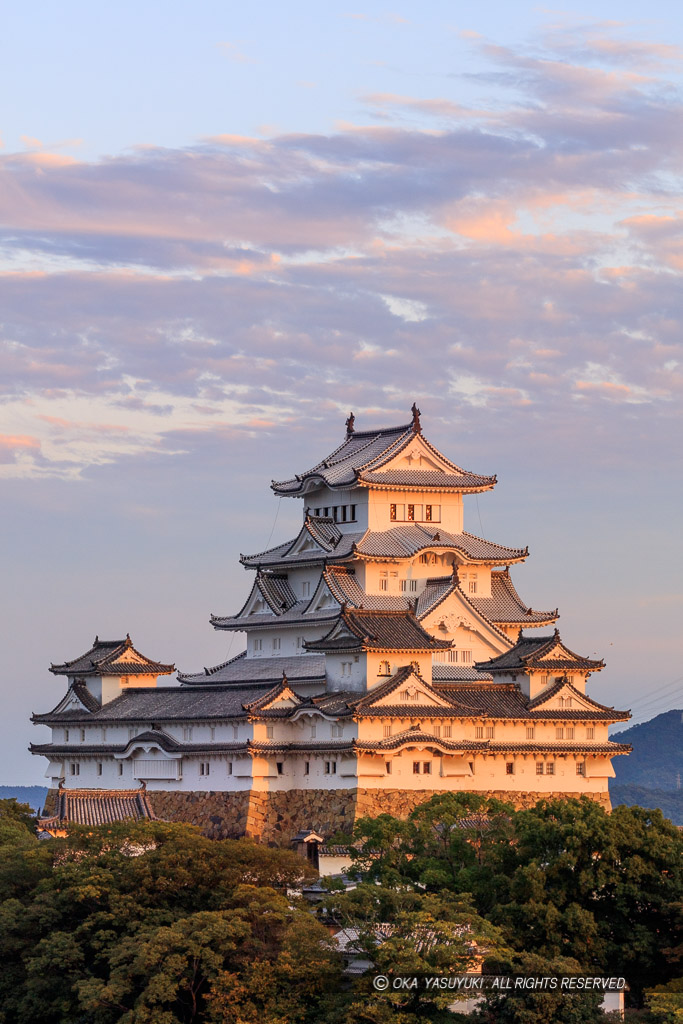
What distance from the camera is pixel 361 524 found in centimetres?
7869

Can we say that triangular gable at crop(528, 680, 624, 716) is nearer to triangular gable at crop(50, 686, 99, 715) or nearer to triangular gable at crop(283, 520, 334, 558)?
triangular gable at crop(283, 520, 334, 558)

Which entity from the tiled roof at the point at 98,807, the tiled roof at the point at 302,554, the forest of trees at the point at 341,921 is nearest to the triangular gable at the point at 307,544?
the tiled roof at the point at 302,554

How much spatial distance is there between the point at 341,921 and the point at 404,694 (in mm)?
19490

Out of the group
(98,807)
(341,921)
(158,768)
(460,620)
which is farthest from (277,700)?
(341,921)

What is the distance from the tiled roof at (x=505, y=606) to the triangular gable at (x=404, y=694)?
11209mm

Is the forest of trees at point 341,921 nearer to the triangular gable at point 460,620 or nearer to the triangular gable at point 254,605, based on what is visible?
the triangular gable at point 460,620

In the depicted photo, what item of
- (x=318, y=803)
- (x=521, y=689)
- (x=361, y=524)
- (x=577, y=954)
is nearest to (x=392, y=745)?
(x=318, y=803)

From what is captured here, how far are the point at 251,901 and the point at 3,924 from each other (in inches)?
314

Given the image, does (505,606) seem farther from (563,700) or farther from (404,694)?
(404,694)

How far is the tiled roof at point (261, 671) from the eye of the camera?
242ft

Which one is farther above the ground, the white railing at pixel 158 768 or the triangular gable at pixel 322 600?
the triangular gable at pixel 322 600

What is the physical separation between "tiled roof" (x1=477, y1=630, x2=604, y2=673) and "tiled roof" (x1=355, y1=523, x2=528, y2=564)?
5.55 m

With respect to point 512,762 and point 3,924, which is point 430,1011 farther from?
point 512,762

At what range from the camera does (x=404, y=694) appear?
6831cm
